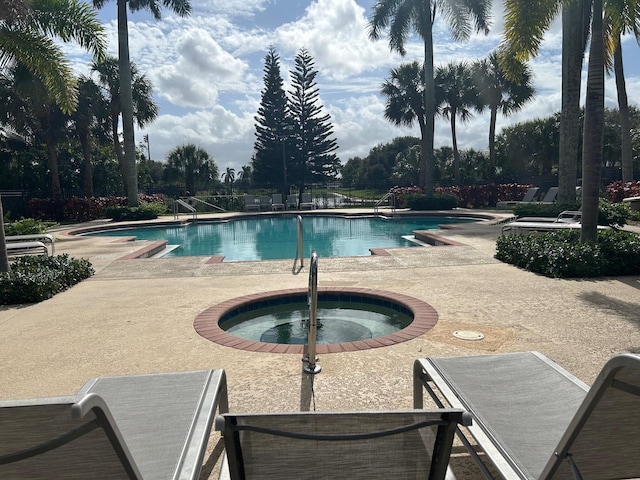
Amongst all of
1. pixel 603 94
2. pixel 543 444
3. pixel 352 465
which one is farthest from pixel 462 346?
pixel 603 94

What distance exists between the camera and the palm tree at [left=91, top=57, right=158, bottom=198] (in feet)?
81.1

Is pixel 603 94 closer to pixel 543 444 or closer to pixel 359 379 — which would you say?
pixel 359 379

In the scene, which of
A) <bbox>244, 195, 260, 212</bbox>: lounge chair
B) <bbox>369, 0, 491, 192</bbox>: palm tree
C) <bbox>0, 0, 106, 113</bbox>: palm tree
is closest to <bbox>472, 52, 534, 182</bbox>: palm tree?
<bbox>369, 0, 491, 192</bbox>: palm tree

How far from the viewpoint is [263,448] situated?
126 cm

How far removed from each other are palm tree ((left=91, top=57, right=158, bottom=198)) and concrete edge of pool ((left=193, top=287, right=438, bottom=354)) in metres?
21.8

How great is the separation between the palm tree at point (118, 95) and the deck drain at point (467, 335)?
78.8 feet

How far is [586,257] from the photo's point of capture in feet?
21.2

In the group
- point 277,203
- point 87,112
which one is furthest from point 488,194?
point 87,112

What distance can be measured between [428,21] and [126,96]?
14067 mm

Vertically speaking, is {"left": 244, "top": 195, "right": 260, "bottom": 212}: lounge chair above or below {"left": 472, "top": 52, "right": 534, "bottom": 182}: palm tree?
below

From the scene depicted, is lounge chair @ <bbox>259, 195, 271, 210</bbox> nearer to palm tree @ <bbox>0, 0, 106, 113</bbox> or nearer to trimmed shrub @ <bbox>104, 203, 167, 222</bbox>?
trimmed shrub @ <bbox>104, 203, 167, 222</bbox>

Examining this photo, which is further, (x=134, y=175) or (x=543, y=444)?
(x=134, y=175)

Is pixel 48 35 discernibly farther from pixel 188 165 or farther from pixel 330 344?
pixel 188 165

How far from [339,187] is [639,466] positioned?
30.7 meters
